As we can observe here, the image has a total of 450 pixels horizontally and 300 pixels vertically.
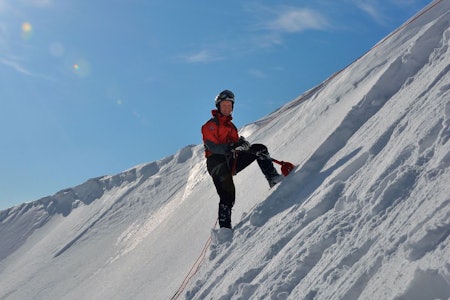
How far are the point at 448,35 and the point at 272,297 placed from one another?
3796 millimetres

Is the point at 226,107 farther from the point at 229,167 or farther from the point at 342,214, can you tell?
the point at 342,214

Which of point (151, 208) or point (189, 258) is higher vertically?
point (151, 208)

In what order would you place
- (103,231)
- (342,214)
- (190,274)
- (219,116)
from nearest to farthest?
(342,214) < (190,274) < (219,116) < (103,231)

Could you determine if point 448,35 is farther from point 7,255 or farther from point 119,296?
point 7,255

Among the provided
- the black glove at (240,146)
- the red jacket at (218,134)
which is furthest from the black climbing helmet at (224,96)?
the black glove at (240,146)

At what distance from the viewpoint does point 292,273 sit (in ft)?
11.6

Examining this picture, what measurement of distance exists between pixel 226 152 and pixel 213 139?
0.24 meters

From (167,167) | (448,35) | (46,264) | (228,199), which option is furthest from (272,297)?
(167,167)

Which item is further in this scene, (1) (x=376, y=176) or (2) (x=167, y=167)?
(2) (x=167, y=167)

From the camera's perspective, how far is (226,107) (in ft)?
20.6

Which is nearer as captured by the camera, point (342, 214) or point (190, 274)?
point (342, 214)

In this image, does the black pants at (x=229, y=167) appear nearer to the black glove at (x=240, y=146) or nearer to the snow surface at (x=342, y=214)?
the black glove at (x=240, y=146)

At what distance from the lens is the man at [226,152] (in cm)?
605

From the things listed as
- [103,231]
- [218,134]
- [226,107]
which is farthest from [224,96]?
[103,231]
